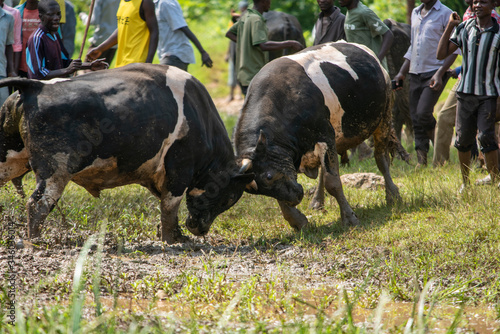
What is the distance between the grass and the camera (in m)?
3.78

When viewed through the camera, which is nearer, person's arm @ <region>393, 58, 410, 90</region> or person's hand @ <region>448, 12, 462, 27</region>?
person's hand @ <region>448, 12, 462, 27</region>

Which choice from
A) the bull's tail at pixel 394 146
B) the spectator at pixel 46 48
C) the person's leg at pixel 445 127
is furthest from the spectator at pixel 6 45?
the person's leg at pixel 445 127

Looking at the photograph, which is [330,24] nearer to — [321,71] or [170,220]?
[321,71]

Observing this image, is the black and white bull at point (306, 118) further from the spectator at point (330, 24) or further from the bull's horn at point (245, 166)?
→ the spectator at point (330, 24)

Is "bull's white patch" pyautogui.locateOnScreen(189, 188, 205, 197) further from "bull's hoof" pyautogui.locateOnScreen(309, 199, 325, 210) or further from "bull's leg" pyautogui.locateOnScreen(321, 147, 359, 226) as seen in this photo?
"bull's hoof" pyautogui.locateOnScreen(309, 199, 325, 210)

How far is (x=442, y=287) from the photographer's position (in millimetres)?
4812

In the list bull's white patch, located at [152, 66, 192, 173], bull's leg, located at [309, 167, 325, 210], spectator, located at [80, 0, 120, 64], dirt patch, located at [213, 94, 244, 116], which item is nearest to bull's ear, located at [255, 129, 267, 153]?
bull's white patch, located at [152, 66, 192, 173]

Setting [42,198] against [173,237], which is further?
[173,237]

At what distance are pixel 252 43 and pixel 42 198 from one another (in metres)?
4.54

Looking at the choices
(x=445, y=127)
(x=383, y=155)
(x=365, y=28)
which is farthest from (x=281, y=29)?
(x=383, y=155)

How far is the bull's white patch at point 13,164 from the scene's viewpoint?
17.7 feet

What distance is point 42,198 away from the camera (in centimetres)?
517

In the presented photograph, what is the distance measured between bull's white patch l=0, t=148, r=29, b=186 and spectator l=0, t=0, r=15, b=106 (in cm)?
215

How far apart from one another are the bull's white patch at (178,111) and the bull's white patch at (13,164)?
3.60 ft
